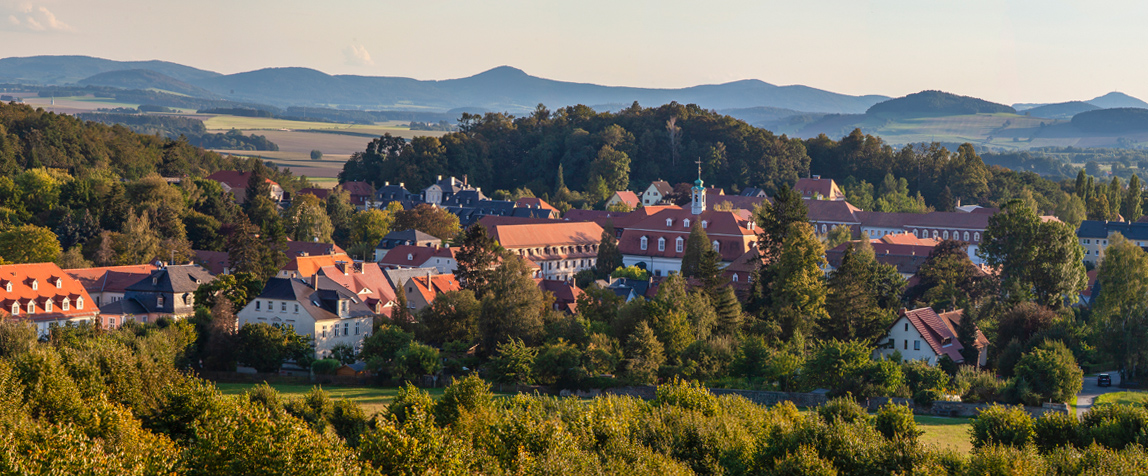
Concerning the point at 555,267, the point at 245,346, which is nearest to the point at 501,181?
the point at 555,267

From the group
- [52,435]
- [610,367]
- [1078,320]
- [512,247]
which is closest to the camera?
[52,435]

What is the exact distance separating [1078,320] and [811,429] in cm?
3684

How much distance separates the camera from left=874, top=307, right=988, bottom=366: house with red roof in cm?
5291

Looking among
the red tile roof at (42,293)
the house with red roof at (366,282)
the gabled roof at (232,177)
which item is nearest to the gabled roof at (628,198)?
the gabled roof at (232,177)

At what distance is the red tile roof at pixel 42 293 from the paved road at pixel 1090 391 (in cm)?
5116

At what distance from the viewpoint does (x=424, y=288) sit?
66.4 m

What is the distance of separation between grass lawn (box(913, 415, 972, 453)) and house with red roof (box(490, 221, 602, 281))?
46.7m

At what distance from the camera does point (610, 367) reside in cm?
5044

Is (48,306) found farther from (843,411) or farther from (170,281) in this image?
(843,411)

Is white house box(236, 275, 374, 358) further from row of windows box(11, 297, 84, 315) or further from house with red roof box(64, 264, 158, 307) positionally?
house with red roof box(64, 264, 158, 307)

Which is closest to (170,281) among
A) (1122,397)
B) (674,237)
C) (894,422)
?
(674,237)

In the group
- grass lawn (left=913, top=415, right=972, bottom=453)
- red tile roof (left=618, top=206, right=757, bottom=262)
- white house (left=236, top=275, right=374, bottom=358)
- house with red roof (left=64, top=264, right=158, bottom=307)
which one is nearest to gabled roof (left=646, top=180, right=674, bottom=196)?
red tile roof (left=618, top=206, right=757, bottom=262)

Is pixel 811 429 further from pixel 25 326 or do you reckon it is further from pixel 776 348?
pixel 25 326

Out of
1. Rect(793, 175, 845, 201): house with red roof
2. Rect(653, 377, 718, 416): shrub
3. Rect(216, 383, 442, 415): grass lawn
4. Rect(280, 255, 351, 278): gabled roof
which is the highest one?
Rect(653, 377, 718, 416): shrub
